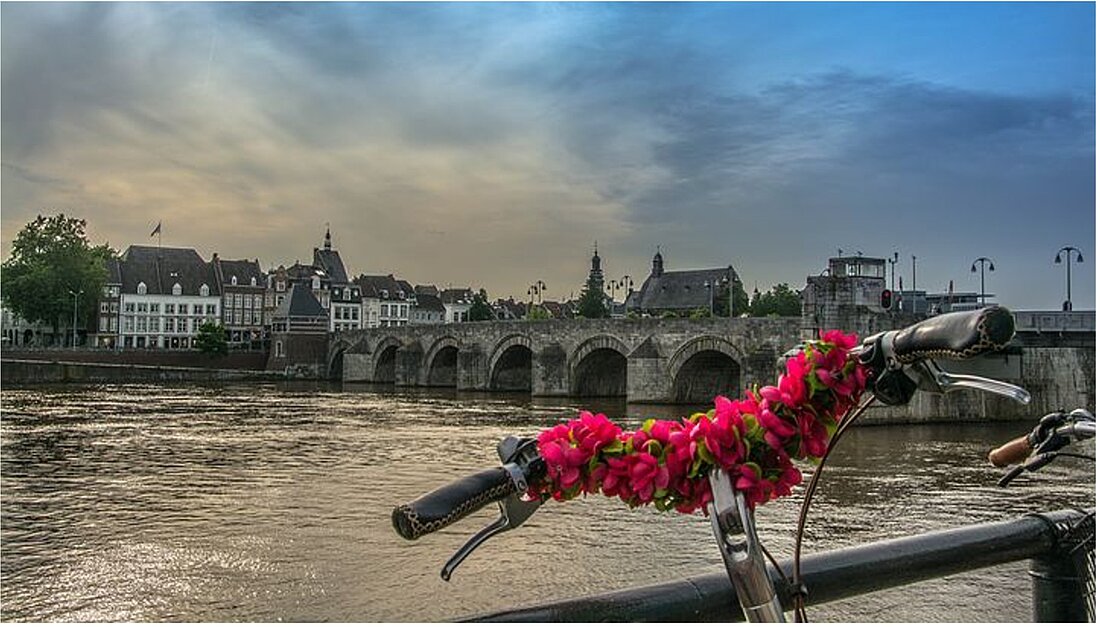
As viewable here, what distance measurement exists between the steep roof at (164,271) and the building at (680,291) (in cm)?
3054

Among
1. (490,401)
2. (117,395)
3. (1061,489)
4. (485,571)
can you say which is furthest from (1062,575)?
(117,395)

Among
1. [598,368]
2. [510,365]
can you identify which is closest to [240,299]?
[510,365]

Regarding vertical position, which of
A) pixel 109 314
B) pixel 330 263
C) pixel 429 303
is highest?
pixel 330 263

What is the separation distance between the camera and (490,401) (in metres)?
33.3

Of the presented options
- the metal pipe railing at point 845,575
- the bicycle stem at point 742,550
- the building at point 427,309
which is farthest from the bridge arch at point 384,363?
the bicycle stem at point 742,550

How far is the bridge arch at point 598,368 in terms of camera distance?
112ft

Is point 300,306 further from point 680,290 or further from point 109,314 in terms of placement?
point 680,290

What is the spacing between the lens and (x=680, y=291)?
71625mm

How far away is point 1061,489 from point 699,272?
5930 cm

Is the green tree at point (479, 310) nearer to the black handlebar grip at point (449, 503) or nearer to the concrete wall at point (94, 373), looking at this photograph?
the concrete wall at point (94, 373)

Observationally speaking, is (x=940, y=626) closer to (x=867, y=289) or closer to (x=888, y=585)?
(x=888, y=585)

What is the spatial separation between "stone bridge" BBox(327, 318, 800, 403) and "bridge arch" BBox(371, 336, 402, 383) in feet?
0.66

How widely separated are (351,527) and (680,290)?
62889 millimetres

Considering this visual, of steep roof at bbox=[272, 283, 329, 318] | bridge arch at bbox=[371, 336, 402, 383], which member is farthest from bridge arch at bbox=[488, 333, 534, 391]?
steep roof at bbox=[272, 283, 329, 318]
